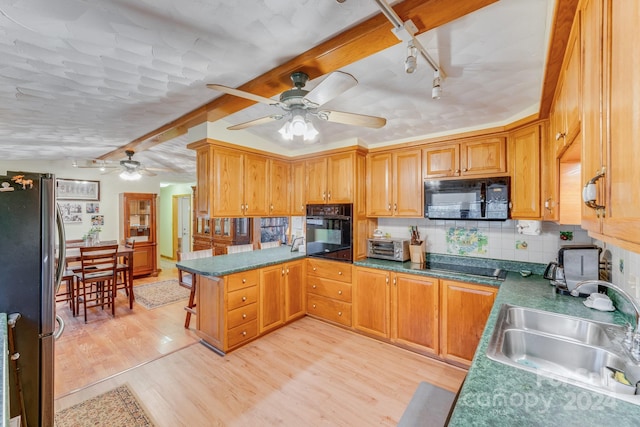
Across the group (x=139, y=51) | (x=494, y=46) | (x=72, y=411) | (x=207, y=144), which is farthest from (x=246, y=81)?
(x=72, y=411)

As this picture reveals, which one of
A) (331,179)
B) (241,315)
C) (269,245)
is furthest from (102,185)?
(331,179)

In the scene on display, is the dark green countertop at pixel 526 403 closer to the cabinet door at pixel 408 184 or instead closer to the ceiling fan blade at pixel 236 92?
the ceiling fan blade at pixel 236 92

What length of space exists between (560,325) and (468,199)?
4.48ft

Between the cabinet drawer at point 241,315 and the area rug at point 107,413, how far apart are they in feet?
2.99

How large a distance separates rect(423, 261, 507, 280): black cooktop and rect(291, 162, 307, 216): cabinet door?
1749 millimetres

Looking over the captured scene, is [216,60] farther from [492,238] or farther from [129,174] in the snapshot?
[129,174]

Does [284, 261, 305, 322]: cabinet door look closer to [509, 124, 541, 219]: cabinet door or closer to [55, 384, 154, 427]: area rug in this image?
[55, 384, 154, 427]: area rug

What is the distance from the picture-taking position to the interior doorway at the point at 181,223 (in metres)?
7.60

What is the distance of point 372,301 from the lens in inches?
122

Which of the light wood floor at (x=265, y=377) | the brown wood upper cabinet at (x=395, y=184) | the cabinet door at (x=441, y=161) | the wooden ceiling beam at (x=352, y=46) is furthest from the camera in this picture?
the brown wood upper cabinet at (x=395, y=184)

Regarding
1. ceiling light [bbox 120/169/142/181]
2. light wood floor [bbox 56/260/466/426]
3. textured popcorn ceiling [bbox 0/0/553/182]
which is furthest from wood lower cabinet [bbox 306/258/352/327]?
ceiling light [bbox 120/169/142/181]

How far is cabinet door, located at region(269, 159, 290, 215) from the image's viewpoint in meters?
3.70

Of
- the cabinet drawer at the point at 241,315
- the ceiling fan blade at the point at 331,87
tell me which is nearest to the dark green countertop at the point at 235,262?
the cabinet drawer at the point at 241,315

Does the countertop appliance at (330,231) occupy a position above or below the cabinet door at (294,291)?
above
